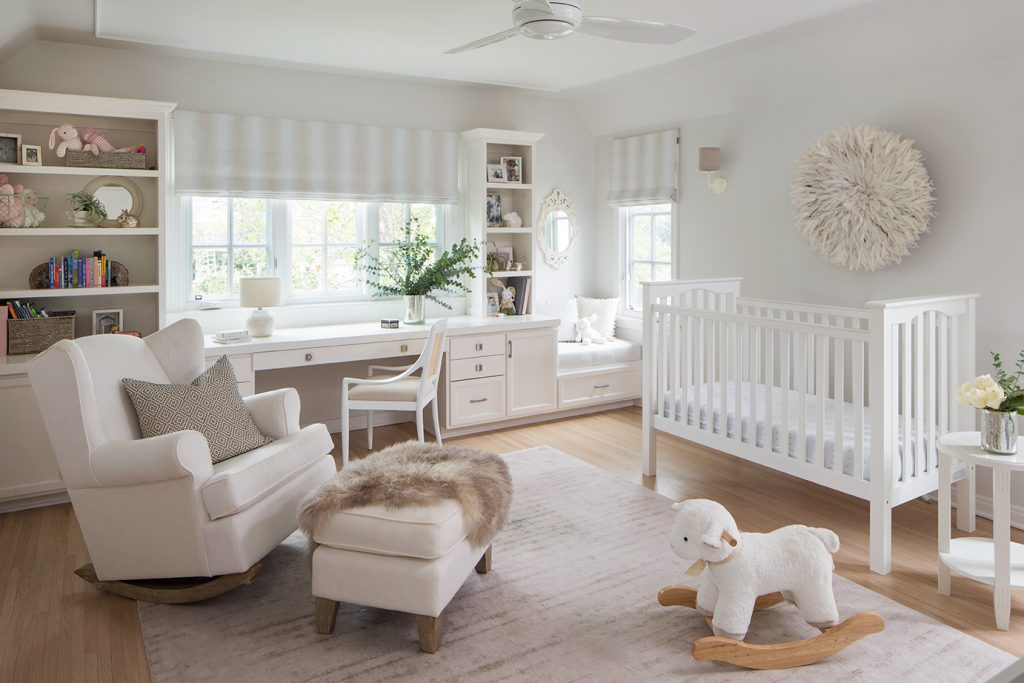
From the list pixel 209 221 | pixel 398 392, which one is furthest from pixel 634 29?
pixel 209 221

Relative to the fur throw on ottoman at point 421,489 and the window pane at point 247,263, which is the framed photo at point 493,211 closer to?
the window pane at point 247,263

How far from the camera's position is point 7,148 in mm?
3789

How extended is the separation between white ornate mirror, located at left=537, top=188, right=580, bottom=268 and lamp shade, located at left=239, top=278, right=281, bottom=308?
2.24 meters

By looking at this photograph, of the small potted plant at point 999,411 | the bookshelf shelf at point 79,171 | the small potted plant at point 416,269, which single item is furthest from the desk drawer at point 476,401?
the small potted plant at point 999,411

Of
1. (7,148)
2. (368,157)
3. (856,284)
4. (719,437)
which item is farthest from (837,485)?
(7,148)

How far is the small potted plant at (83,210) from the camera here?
13.0 feet

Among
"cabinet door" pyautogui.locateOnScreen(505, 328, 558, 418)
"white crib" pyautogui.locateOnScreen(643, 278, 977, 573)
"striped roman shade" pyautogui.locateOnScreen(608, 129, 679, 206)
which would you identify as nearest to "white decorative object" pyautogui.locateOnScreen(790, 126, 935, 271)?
"white crib" pyautogui.locateOnScreen(643, 278, 977, 573)

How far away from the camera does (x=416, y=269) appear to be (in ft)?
16.4

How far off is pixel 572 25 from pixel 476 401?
2.70 meters

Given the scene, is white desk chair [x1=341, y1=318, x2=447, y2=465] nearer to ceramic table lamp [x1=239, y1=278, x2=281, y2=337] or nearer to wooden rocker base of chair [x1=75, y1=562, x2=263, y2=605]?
ceramic table lamp [x1=239, y1=278, x2=281, y2=337]

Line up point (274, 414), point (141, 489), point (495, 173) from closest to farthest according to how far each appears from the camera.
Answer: point (141, 489)
point (274, 414)
point (495, 173)

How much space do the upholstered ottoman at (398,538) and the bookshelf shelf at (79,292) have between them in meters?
2.08

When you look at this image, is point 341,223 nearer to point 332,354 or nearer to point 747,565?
point 332,354

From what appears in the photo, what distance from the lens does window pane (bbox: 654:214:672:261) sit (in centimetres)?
553
